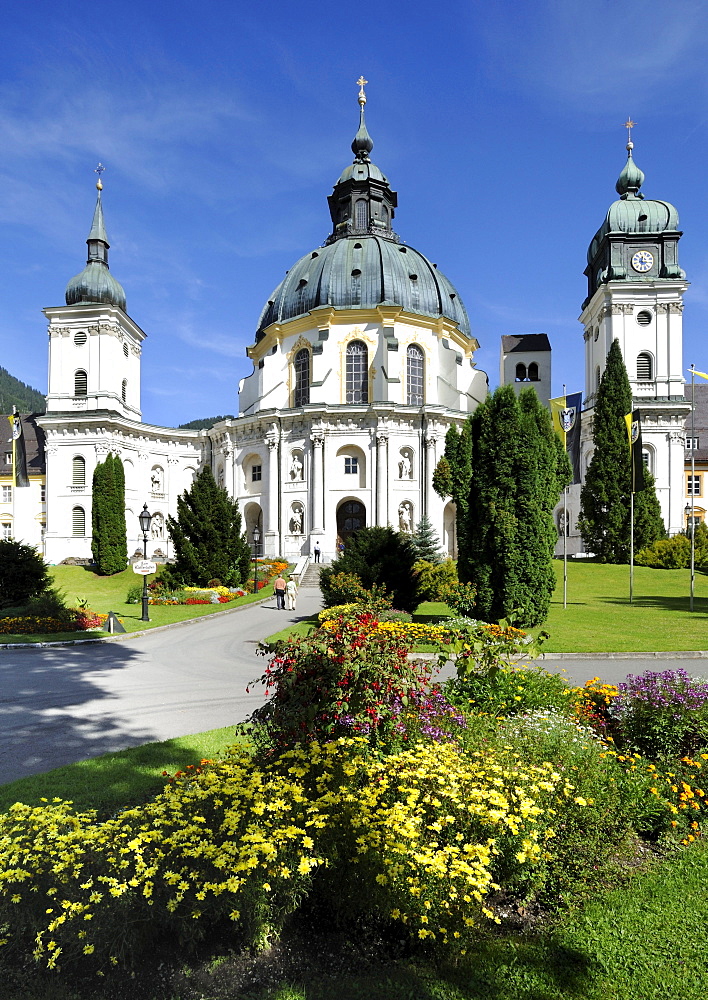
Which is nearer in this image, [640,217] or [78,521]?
[78,521]

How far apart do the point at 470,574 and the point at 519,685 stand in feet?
37.1

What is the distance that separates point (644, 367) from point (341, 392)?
25202 mm

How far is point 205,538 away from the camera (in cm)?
3100

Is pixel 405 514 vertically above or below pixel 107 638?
above

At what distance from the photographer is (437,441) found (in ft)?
154

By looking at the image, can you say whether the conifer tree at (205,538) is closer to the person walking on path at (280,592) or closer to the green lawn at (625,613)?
the person walking on path at (280,592)

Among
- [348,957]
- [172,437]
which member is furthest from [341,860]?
[172,437]

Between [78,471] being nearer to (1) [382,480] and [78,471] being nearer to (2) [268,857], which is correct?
(1) [382,480]

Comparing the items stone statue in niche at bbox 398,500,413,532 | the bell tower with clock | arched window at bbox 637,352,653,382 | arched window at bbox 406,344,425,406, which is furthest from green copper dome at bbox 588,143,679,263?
stone statue in niche at bbox 398,500,413,532

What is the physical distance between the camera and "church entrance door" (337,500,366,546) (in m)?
48.1

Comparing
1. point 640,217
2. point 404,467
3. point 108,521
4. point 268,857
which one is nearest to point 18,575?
point 108,521

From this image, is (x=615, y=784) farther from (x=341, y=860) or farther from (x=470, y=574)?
(x=470, y=574)

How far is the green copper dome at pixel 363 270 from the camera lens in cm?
5112

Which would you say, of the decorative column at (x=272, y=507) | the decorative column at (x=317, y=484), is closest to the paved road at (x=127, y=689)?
the decorative column at (x=317, y=484)
